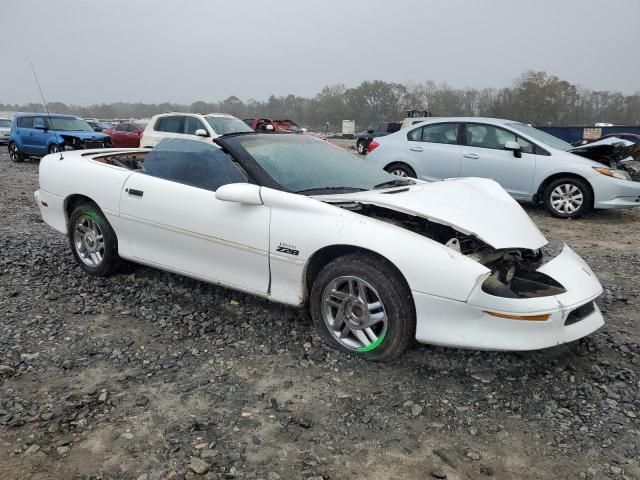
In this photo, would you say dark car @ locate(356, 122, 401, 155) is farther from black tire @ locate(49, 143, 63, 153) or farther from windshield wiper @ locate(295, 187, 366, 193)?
windshield wiper @ locate(295, 187, 366, 193)

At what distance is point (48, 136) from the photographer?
14195 mm

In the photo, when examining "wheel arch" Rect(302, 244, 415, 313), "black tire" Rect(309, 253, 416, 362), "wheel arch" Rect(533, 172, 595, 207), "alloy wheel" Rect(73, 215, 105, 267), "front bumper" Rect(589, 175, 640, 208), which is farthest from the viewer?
"wheel arch" Rect(533, 172, 595, 207)

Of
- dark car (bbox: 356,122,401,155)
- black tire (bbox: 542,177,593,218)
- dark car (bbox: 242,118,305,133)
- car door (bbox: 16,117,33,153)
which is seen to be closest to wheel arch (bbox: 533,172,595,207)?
black tire (bbox: 542,177,593,218)

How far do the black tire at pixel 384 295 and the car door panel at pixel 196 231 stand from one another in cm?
53

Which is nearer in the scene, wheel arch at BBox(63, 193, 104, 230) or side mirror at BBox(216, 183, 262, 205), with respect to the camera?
side mirror at BBox(216, 183, 262, 205)

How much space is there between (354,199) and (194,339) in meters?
1.42

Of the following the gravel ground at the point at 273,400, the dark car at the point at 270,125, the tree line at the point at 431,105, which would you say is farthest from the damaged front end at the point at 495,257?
the tree line at the point at 431,105

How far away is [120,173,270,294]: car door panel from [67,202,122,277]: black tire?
298 mm

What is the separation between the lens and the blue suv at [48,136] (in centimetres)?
1360

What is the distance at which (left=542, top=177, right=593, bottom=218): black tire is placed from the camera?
7.31 metres

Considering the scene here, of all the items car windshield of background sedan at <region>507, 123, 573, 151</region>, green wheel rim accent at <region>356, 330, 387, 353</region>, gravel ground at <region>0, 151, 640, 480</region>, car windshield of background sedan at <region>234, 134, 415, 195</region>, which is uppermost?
car windshield of background sedan at <region>507, 123, 573, 151</region>

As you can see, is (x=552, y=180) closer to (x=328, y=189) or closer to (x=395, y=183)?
(x=395, y=183)

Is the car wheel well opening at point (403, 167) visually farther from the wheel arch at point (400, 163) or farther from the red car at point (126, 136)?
the red car at point (126, 136)

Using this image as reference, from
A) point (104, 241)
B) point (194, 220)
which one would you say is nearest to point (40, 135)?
point (104, 241)
